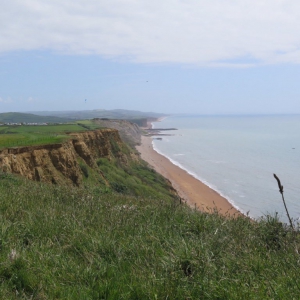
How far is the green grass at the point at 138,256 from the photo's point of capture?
3.51 meters

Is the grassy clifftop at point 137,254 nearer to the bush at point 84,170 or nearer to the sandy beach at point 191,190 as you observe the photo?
the bush at point 84,170

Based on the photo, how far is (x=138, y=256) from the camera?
4.34 metres

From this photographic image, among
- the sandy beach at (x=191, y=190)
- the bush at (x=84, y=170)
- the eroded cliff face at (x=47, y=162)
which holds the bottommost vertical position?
the sandy beach at (x=191, y=190)

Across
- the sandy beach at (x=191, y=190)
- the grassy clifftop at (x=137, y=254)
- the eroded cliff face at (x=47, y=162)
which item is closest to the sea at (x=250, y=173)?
the sandy beach at (x=191, y=190)

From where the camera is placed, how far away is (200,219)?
626 cm

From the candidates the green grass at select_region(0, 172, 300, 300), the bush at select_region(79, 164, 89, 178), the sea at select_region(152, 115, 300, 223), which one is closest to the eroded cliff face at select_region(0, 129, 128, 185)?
the bush at select_region(79, 164, 89, 178)

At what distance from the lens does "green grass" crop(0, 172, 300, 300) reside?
3.51 meters

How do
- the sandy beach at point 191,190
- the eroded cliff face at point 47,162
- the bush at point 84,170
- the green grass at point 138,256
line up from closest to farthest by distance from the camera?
1. the green grass at point 138,256
2. the eroded cliff face at point 47,162
3. the bush at point 84,170
4. the sandy beach at point 191,190

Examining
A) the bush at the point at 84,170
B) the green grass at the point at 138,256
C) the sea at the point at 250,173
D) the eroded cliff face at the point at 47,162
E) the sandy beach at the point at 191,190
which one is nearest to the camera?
the green grass at the point at 138,256

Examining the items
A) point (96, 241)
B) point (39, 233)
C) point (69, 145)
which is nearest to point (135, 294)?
point (96, 241)

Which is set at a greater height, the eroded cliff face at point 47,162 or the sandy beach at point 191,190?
the eroded cliff face at point 47,162

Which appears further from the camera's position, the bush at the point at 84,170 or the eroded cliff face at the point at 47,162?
the bush at the point at 84,170

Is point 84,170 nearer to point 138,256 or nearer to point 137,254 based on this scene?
point 137,254

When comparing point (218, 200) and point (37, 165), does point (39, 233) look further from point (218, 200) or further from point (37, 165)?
point (218, 200)
